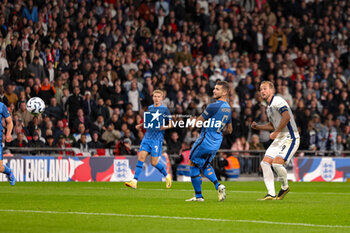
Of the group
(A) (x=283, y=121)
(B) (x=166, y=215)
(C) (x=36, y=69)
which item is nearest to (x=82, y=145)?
(C) (x=36, y=69)

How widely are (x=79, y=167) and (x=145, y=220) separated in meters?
14.3

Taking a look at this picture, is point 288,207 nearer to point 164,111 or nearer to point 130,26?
point 164,111

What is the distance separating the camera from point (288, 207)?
11812 mm

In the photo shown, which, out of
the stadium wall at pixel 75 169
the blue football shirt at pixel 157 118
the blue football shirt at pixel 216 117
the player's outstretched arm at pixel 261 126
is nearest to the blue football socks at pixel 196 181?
the blue football shirt at pixel 216 117

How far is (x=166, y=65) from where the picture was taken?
90.3 feet

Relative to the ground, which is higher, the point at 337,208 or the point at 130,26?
the point at 130,26

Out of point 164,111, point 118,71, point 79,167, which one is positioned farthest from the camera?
point 118,71

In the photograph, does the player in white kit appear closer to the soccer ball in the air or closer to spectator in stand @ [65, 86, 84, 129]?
the soccer ball in the air

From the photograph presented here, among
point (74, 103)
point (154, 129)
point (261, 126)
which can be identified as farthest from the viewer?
point (74, 103)

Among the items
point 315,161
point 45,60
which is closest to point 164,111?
point 45,60

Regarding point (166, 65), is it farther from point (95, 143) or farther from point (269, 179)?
point (269, 179)

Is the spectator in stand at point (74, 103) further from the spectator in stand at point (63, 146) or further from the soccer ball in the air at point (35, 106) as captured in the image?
the soccer ball in the air at point (35, 106)

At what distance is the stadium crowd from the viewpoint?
2391cm

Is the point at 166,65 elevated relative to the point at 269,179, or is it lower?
elevated
